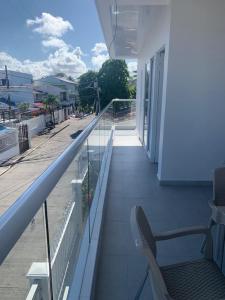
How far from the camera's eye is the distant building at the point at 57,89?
38844mm

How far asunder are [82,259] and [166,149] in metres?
2.32

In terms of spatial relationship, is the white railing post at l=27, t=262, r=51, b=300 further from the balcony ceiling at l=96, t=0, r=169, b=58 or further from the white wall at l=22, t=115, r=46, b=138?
the white wall at l=22, t=115, r=46, b=138

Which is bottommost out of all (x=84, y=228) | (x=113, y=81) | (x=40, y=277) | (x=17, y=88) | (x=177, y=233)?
(x=84, y=228)

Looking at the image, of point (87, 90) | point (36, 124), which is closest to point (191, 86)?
point (36, 124)

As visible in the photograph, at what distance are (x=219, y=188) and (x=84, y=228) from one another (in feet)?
3.32

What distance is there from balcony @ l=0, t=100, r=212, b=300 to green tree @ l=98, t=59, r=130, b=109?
17018 mm

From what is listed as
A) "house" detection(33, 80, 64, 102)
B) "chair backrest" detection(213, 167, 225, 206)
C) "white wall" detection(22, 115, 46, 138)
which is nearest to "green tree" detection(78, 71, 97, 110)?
"white wall" detection(22, 115, 46, 138)

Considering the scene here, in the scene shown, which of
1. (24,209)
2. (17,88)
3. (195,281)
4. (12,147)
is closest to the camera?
(24,209)

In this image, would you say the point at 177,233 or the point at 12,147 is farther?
the point at 12,147

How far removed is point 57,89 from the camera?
129 feet

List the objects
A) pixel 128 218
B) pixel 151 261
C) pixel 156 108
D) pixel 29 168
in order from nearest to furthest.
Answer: pixel 151 261 → pixel 128 218 → pixel 156 108 → pixel 29 168

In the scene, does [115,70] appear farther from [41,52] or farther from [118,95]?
[41,52]

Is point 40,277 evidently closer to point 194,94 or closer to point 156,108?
point 194,94

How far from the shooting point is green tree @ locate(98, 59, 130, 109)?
21.3 metres
